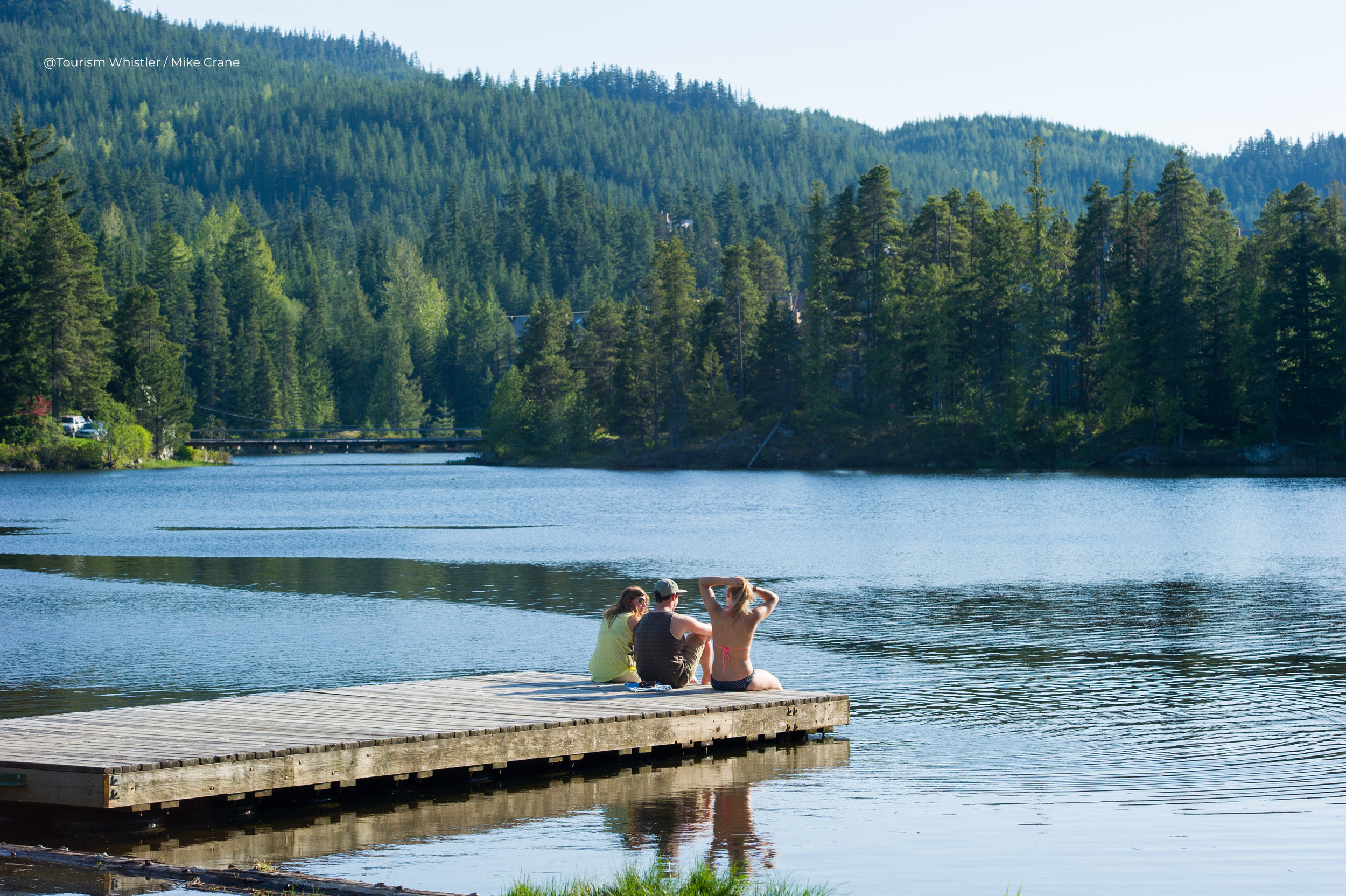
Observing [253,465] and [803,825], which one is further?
[253,465]

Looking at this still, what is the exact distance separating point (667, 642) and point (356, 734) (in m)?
3.91

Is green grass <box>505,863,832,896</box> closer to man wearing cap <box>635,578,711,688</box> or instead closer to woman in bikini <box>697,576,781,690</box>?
woman in bikini <box>697,576,781,690</box>

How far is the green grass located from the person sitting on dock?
6.62 m

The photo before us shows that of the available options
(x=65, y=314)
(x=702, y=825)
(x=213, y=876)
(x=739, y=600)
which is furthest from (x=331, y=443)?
(x=213, y=876)

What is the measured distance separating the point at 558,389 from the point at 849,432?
29628mm

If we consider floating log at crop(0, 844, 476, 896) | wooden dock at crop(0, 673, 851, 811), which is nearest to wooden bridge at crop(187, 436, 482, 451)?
wooden dock at crop(0, 673, 851, 811)

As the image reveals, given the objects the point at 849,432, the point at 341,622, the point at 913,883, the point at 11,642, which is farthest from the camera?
the point at 849,432

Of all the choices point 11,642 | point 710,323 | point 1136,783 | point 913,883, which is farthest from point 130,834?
point 710,323

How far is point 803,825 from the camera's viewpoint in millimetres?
11844

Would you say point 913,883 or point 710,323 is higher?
point 710,323

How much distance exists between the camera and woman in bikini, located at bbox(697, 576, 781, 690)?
15.2 metres

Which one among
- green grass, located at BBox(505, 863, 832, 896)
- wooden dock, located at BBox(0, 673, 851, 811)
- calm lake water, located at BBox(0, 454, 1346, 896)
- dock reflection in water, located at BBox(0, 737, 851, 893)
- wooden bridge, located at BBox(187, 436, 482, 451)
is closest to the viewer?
green grass, located at BBox(505, 863, 832, 896)

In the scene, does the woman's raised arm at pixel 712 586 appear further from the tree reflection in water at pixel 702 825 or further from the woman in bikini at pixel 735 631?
the tree reflection in water at pixel 702 825

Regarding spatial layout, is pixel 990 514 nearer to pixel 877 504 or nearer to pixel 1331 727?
pixel 877 504
